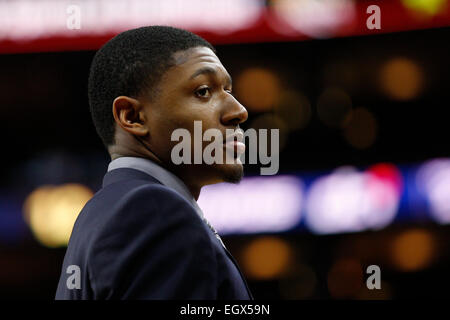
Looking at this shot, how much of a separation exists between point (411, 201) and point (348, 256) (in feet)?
3.23

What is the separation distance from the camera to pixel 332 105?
7473 millimetres

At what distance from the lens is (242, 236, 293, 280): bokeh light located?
7.27 meters

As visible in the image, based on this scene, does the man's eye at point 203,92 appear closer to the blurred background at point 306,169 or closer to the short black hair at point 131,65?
the short black hair at point 131,65

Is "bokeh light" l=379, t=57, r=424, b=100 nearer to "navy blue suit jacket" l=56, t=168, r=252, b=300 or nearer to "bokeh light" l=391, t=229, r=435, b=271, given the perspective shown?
"bokeh light" l=391, t=229, r=435, b=271

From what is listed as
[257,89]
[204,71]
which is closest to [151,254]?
[204,71]

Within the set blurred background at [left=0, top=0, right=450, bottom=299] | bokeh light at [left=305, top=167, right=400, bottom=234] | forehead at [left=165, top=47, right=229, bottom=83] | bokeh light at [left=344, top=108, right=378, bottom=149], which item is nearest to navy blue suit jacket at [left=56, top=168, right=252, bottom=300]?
forehead at [left=165, top=47, right=229, bottom=83]

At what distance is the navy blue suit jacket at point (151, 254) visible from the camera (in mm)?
1438

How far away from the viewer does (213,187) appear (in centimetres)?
694

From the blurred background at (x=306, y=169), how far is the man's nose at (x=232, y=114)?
491 centimetres

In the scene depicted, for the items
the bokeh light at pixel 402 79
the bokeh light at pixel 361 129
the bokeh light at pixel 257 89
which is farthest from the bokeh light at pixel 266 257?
the bokeh light at pixel 402 79

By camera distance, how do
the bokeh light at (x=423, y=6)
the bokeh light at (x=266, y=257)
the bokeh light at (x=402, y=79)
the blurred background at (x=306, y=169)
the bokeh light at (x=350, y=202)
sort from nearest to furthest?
1. the bokeh light at (x=423, y=6)
2. the bokeh light at (x=350, y=202)
3. the blurred background at (x=306, y=169)
4. the bokeh light at (x=266, y=257)
5. the bokeh light at (x=402, y=79)

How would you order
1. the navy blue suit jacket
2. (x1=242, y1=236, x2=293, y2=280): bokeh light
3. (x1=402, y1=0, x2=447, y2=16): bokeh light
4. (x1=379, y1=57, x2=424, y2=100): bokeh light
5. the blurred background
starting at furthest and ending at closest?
(x1=379, y1=57, x2=424, y2=100): bokeh light < (x1=242, y1=236, x2=293, y2=280): bokeh light < the blurred background < (x1=402, y1=0, x2=447, y2=16): bokeh light < the navy blue suit jacket

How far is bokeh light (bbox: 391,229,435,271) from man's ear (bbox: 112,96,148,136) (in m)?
5.93
